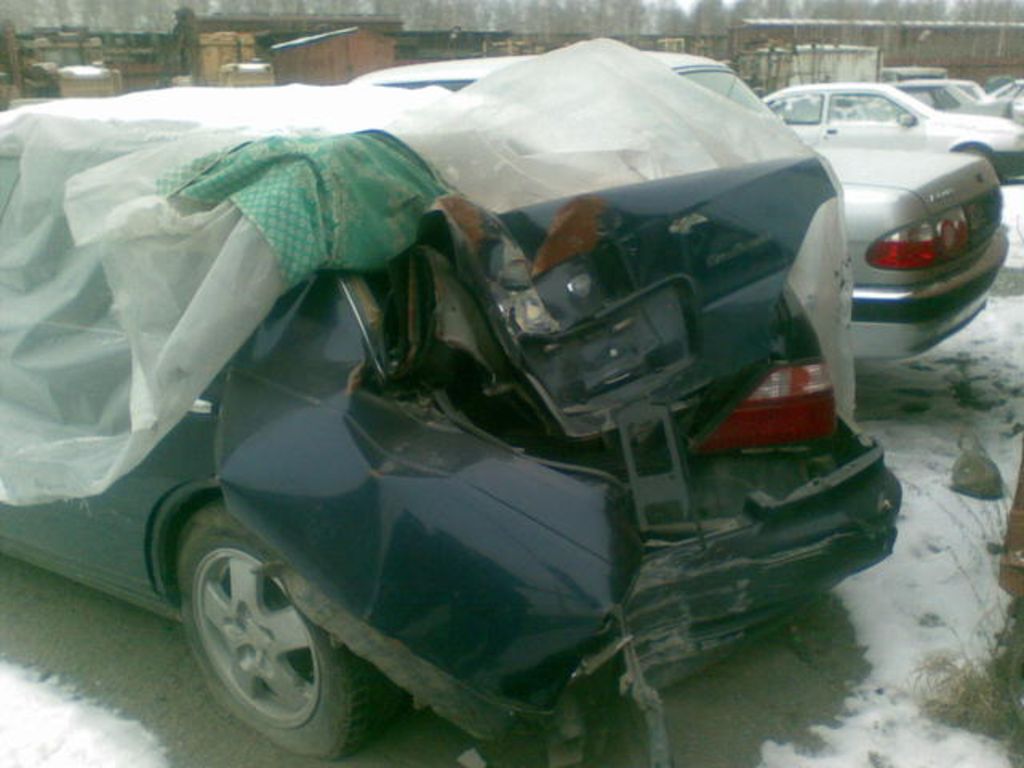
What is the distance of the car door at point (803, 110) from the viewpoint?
14969 mm

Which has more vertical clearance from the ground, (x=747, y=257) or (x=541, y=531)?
(x=747, y=257)

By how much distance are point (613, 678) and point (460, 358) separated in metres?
0.86

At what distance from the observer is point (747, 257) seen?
2826mm

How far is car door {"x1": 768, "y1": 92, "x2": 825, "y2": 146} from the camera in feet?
49.1

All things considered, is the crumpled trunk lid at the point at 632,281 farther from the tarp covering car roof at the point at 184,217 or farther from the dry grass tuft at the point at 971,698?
the dry grass tuft at the point at 971,698

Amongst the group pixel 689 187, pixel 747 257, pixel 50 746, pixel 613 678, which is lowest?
pixel 50 746

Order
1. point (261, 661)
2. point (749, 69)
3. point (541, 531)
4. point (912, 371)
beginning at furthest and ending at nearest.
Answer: point (749, 69), point (912, 371), point (261, 661), point (541, 531)

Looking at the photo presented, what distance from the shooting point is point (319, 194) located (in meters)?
2.75

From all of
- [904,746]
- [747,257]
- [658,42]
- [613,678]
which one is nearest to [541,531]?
[613,678]

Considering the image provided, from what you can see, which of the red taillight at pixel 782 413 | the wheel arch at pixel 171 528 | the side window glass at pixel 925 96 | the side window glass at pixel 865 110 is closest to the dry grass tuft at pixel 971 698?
the red taillight at pixel 782 413

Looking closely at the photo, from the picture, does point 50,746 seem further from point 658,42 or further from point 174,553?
point 658,42

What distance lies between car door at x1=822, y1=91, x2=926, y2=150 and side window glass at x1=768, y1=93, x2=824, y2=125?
0.21 meters

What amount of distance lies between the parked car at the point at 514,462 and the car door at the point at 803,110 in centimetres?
1265

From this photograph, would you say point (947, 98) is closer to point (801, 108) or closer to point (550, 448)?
point (801, 108)
